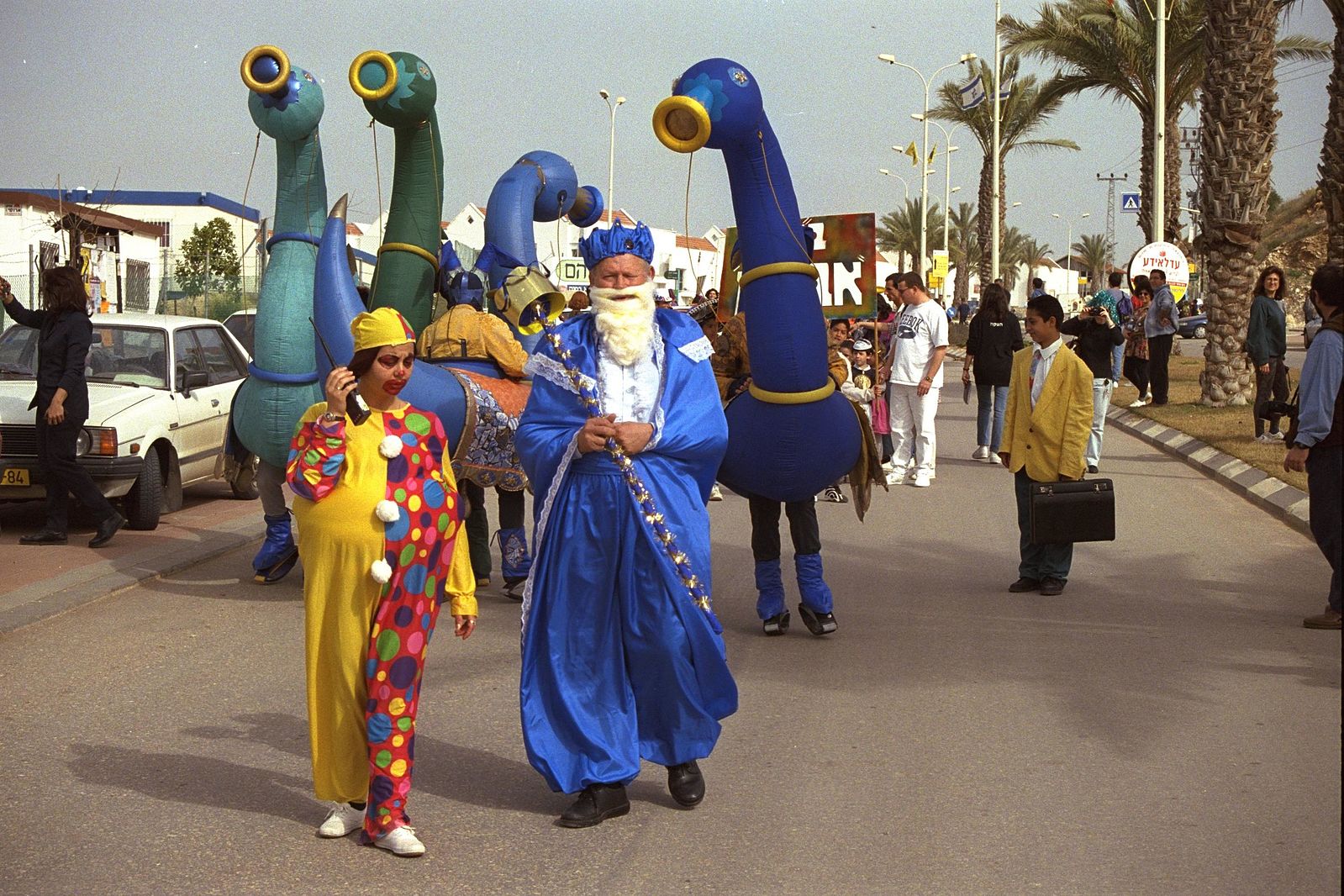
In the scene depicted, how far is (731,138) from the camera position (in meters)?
7.74

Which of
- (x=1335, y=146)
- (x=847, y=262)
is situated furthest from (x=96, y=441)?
(x=1335, y=146)

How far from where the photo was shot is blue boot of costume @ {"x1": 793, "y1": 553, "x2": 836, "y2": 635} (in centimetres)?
841

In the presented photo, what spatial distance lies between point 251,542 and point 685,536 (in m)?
7.05

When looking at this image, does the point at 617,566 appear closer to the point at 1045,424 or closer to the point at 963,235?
the point at 1045,424

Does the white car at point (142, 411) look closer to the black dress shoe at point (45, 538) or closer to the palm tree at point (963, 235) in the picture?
the black dress shoe at point (45, 538)

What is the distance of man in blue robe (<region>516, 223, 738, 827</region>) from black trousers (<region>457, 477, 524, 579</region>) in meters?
4.03

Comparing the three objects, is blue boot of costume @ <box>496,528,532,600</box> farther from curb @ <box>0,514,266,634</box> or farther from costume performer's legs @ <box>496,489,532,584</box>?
curb @ <box>0,514,266,634</box>

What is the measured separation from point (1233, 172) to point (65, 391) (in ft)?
53.0

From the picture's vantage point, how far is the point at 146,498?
467 inches

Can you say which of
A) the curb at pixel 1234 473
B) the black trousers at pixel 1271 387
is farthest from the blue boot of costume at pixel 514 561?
the black trousers at pixel 1271 387

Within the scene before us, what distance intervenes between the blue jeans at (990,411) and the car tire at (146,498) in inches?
329

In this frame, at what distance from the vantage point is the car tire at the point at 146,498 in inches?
466

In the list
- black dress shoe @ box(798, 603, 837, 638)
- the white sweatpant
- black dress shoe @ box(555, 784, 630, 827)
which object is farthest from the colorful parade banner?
black dress shoe @ box(555, 784, 630, 827)

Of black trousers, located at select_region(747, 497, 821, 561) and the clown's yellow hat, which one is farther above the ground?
the clown's yellow hat
